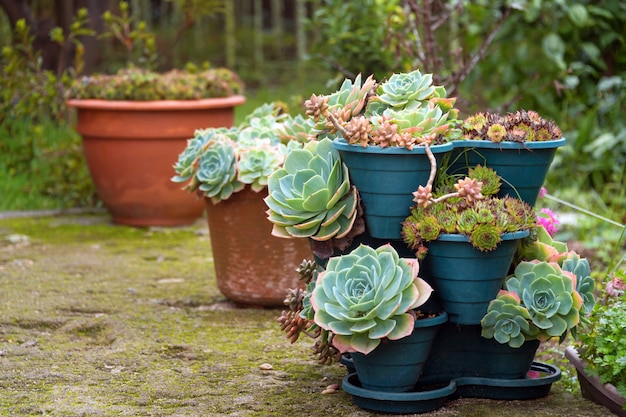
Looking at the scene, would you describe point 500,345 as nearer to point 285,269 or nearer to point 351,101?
point 351,101

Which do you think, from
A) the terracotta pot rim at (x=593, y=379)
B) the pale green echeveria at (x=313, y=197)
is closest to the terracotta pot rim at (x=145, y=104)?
the pale green echeveria at (x=313, y=197)

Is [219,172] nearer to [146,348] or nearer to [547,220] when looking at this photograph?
[146,348]

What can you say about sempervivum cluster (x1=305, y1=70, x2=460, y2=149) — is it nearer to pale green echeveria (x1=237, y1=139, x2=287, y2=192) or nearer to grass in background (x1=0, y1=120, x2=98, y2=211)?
pale green echeveria (x1=237, y1=139, x2=287, y2=192)

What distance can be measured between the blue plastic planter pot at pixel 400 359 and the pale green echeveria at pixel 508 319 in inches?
4.4

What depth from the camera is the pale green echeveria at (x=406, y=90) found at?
6.93ft

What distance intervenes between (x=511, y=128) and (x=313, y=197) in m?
0.53

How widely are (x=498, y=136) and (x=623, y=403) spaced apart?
2.25 feet

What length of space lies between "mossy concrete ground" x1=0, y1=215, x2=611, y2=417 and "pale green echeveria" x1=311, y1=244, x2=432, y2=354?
24 centimetres

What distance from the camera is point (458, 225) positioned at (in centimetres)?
199

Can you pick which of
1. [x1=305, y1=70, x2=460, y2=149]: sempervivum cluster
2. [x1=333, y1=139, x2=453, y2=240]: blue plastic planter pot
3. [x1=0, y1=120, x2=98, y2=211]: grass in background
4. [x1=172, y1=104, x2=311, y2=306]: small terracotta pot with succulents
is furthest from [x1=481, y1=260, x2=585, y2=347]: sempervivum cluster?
[x1=0, y1=120, x2=98, y2=211]: grass in background

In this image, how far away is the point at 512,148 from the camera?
2082 mm

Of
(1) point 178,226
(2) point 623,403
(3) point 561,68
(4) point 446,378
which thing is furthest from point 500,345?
(3) point 561,68

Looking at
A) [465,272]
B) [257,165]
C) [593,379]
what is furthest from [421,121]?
[257,165]

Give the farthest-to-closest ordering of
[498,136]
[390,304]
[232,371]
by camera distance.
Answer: [232,371]
[498,136]
[390,304]
